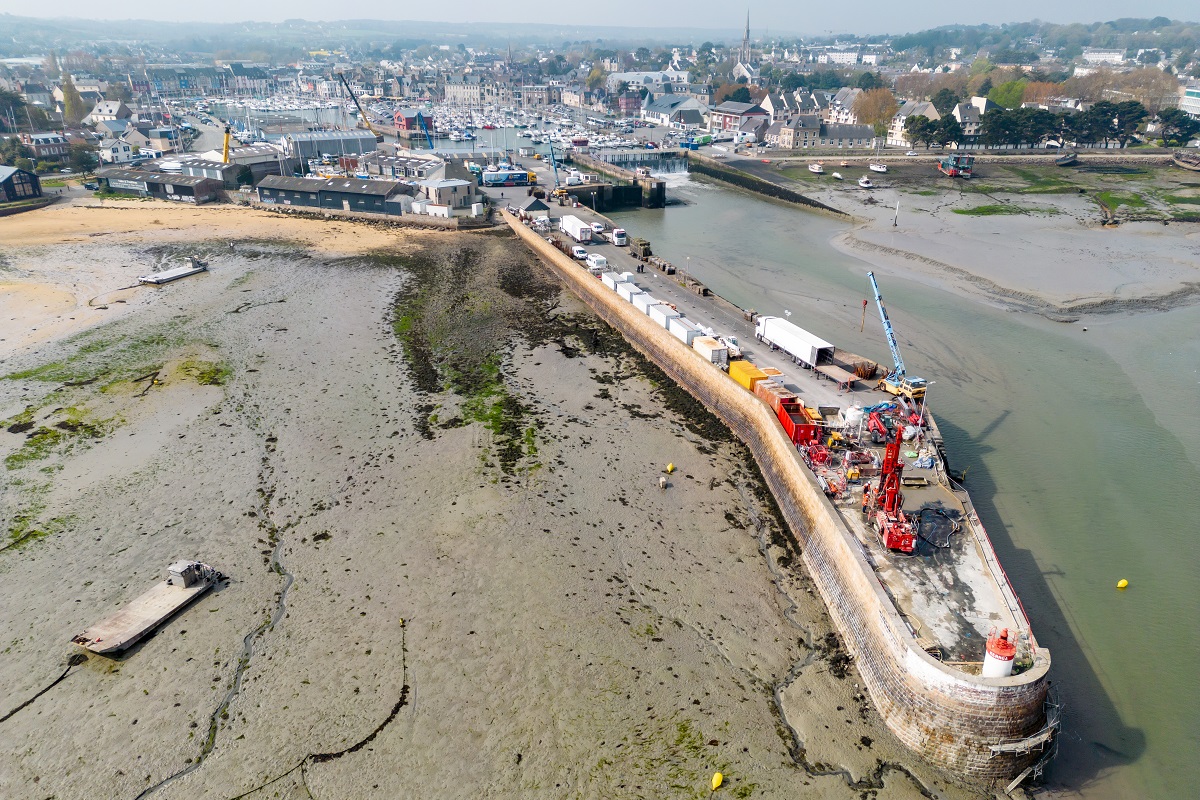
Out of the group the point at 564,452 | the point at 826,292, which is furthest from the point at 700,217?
the point at 564,452

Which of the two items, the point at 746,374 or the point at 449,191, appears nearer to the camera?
the point at 746,374

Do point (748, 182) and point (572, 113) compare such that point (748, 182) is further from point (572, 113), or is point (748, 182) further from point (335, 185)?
point (572, 113)

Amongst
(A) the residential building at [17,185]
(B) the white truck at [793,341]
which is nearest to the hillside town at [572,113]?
(A) the residential building at [17,185]

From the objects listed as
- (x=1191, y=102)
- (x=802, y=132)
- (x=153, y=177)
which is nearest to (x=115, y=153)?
(x=153, y=177)

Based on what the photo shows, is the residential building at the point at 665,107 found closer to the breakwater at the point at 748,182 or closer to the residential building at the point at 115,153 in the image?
the breakwater at the point at 748,182

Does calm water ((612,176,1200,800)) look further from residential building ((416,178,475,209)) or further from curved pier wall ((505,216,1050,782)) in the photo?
residential building ((416,178,475,209))

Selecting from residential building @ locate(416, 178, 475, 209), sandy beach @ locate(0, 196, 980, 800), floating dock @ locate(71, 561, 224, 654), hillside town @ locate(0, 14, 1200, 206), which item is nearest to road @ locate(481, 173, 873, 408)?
sandy beach @ locate(0, 196, 980, 800)
